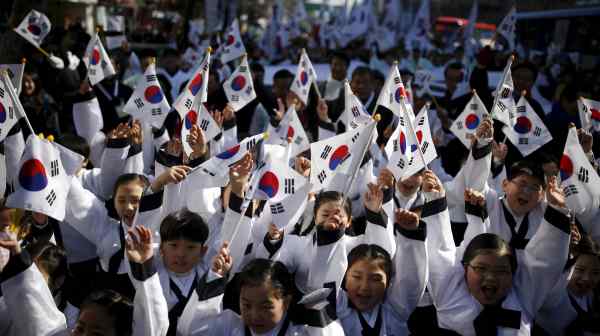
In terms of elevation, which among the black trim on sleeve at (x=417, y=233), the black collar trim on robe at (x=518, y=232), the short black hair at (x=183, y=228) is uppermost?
the black trim on sleeve at (x=417, y=233)

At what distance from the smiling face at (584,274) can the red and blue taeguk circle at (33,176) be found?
2.86 meters

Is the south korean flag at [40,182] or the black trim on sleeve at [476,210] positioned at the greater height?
the south korean flag at [40,182]

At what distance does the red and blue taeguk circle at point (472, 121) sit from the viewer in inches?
186

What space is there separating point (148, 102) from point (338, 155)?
205 cm

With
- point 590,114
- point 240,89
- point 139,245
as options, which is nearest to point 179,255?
point 139,245

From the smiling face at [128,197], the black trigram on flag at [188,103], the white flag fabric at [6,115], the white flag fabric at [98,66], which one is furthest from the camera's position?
the white flag fabric at [98,66]

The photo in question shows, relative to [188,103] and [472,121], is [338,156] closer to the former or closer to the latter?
[188,103]

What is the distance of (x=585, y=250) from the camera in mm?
3016

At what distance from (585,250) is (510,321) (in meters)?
0.77

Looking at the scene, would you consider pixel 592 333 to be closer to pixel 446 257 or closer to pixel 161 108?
pixel 446 257

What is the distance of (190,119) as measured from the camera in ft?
12.9

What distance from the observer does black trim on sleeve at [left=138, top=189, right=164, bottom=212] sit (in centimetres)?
304

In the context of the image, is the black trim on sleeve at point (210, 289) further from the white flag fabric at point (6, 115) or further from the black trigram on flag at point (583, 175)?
the black trigram on flag at point (583, 175)

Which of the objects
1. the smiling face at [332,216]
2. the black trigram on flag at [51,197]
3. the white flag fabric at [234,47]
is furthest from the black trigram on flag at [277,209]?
the white flag fabric at [234,47]
